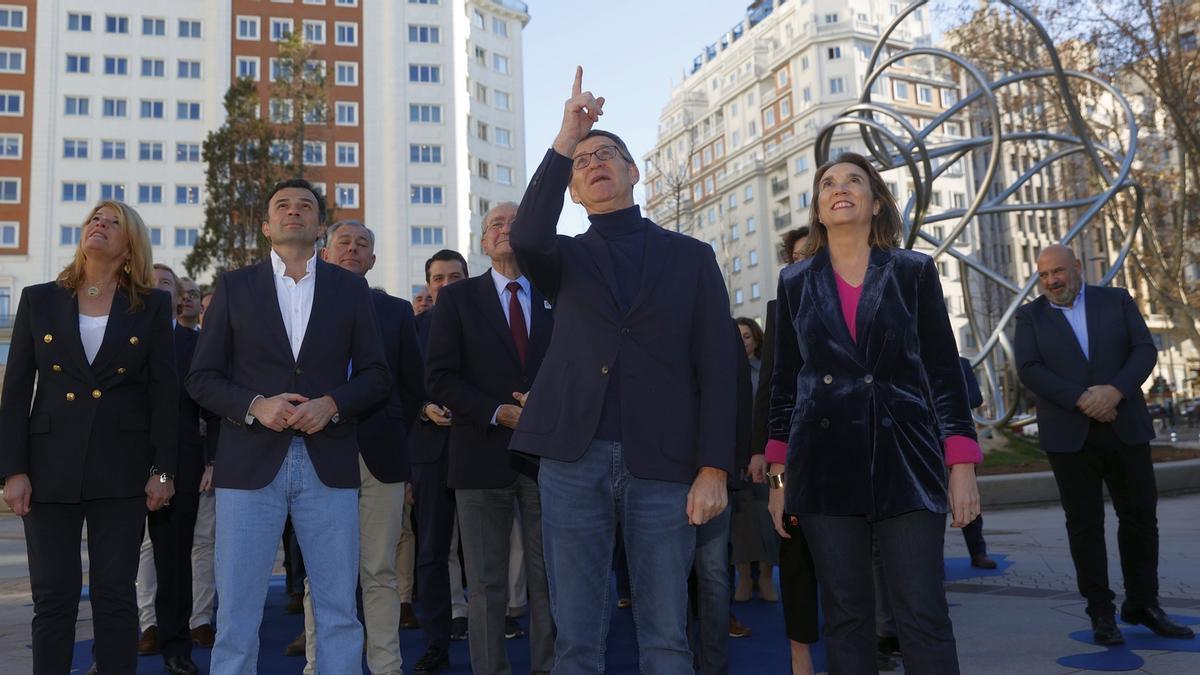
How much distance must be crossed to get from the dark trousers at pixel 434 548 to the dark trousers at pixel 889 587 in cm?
260

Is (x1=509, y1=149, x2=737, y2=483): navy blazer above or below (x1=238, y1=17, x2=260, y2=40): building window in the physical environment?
below

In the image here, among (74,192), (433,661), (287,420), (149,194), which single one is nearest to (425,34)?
(149,194)

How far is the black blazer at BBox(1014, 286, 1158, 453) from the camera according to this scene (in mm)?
5297

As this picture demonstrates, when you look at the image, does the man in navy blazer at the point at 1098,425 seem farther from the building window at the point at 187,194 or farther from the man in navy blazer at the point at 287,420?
the building window at the point at 187,194

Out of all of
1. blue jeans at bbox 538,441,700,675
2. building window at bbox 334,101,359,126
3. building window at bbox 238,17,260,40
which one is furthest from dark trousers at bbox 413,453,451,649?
building window at bbox 238,17,260,40

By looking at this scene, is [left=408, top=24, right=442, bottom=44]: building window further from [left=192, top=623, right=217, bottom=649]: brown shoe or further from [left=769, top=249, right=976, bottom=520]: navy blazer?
[left=769, top=249, right=976, bottom=520]: navy blazer

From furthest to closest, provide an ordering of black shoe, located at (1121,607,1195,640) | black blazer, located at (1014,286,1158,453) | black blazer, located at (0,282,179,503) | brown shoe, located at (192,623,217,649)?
brown shoe, located at (192,623,217,649), black blazer, located at (1014,286,1158,453), black shoe, located at (1121,607,1195,640), black blazer, located at (0,282,179,503)

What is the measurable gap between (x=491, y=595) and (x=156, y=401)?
1.79 meters

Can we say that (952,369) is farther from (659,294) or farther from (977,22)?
(977,22)

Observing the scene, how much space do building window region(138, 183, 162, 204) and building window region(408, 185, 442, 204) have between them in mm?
15577

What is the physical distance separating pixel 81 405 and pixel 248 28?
6333 cm

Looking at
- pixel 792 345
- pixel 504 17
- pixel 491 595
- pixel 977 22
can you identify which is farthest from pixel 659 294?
pixel 504 17

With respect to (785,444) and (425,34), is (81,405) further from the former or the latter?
(425,34)

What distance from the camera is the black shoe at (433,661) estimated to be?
5.01 meters
